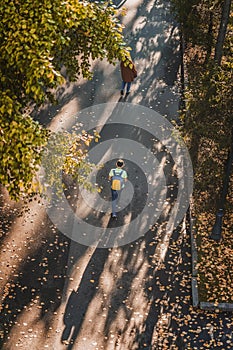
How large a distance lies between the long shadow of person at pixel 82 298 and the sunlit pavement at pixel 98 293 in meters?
0.02

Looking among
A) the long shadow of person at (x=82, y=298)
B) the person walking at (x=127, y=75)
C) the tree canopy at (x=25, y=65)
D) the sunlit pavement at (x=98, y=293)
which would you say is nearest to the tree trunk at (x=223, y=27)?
the person walking at (x=127, y=75)

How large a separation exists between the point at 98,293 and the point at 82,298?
383mm

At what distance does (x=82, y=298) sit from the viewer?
1384 centimetres

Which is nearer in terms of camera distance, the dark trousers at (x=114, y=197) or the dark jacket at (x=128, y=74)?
the dark trousers at (x=114, y=197)

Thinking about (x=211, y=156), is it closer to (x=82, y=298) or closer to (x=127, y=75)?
(x=82, y=298)

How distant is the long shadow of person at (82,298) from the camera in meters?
13.0

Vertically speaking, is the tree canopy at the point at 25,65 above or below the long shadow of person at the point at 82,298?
above

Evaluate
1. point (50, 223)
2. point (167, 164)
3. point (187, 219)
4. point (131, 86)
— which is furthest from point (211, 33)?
point (50, 223)

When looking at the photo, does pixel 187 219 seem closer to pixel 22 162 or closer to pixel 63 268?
pixel 63 268

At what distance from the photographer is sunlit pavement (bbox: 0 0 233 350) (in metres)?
13.0

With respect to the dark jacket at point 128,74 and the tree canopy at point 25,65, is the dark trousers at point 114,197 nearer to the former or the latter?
the tree canopy at point 25,65

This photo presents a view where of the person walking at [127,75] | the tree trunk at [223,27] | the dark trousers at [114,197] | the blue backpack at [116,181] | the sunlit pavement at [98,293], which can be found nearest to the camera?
the sunlit pavement at [98,293]

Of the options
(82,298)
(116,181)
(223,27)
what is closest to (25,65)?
(82,298)

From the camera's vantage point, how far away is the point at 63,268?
1464cm
